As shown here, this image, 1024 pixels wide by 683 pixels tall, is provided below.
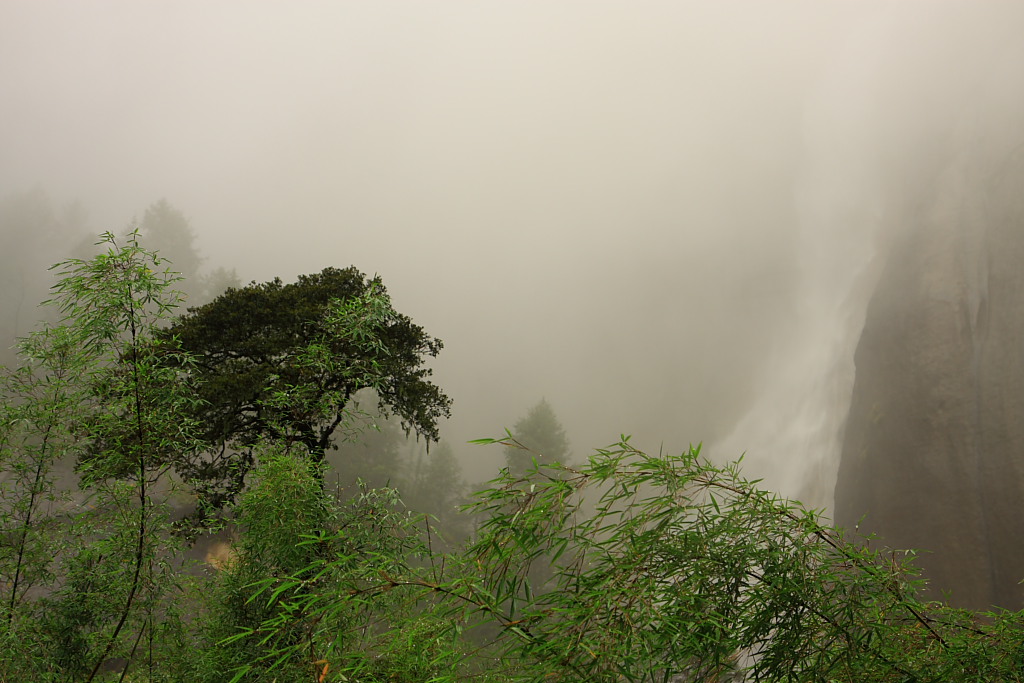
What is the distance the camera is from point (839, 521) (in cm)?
1859

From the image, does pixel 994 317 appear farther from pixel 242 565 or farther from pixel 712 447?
pixel 712 447

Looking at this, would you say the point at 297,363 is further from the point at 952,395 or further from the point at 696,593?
the point at 952,395

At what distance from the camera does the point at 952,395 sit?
613 inches

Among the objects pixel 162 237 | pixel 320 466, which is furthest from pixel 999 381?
pixel 162 237

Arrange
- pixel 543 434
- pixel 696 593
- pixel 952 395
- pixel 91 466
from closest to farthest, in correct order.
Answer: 1. pixel 696 593
2. pixel 91 466
3. pixel 952 395
4. pixel 543 434

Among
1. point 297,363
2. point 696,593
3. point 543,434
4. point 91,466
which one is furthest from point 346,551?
point 543,434

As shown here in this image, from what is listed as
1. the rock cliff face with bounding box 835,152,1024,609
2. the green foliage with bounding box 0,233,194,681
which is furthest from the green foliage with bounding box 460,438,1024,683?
the rock cliff face with bounding box 835,152,1024,609

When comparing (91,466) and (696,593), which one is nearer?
(696,593)

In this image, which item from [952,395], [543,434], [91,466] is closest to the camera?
[91,466]

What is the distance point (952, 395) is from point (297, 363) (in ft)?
59.5

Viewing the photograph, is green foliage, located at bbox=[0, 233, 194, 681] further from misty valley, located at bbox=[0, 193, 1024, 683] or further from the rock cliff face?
the rock cliff face

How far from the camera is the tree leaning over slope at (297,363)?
7.32 m

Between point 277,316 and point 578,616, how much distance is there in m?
8.64

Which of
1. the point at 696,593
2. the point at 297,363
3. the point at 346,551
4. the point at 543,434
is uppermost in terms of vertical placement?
the point at 543,434
